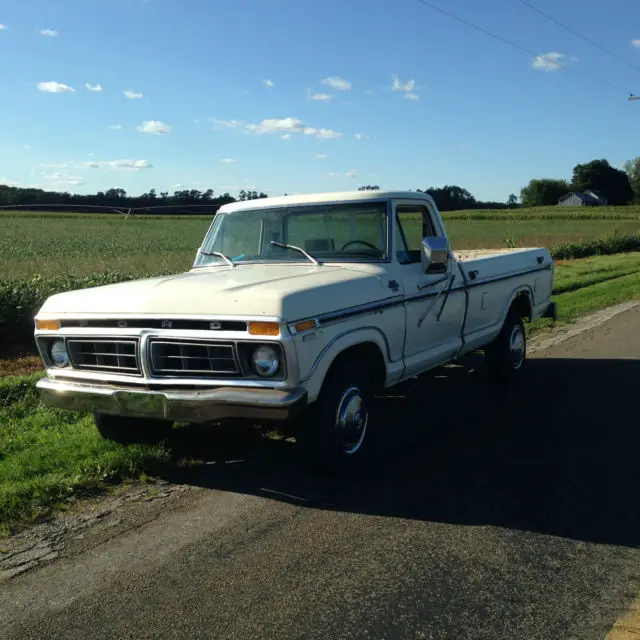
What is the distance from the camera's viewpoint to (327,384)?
4.70 m

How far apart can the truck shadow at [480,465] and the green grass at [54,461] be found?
1.23ft

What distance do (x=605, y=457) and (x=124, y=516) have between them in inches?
132

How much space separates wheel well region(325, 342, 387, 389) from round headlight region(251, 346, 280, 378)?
676 millimetres

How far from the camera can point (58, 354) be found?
5102 millimetres

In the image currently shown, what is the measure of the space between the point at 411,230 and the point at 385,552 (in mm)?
3194

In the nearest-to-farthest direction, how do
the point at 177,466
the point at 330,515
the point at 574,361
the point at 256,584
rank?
the point at 256,584 < the point at 330,515 < the point at 177,466 < the point at 574,361

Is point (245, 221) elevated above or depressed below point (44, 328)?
above

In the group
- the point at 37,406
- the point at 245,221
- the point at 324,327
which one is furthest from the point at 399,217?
the point at 37,406

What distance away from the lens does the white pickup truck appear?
4.37 m

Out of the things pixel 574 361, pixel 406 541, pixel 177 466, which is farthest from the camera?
pixel 574 361

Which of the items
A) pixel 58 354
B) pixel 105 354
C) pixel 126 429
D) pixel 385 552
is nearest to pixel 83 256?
pixel 126 429

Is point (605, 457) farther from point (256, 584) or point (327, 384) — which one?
point (256, 584)

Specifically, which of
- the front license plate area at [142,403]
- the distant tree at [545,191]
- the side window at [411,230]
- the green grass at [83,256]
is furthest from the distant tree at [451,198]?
the distant tree at [545,191]

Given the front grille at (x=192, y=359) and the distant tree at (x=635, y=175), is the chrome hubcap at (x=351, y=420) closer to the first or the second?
the front grille at (x=192, y=359)
